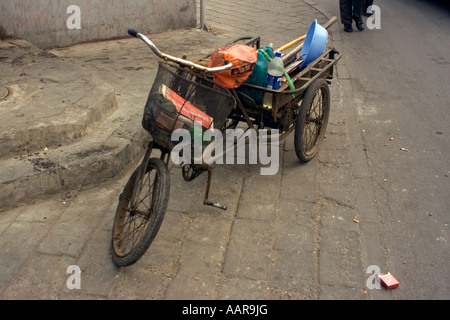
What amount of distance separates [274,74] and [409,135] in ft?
6.78

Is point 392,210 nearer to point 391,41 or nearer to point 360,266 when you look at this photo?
point 360,266

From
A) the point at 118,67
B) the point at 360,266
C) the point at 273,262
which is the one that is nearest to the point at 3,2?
the point at 118,67

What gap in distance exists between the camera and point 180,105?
323cm

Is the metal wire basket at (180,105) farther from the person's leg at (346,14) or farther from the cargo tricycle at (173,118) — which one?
the person's leg at (346,14)

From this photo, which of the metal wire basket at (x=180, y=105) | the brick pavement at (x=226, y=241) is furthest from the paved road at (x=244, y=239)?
the metal wire basket at (x=180, y=105)

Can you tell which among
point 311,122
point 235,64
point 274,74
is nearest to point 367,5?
point 311,122

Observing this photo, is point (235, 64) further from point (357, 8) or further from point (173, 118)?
point (357, 8)

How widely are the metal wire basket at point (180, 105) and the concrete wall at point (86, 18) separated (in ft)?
12.6

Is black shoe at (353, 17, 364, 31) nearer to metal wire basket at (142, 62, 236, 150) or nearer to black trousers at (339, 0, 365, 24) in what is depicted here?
black trousers at (339, 0, 365, 24)

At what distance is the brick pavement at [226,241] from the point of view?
3.15 metres

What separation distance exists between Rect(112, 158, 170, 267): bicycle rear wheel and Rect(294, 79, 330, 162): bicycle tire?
4.65 feet

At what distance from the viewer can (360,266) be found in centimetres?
336

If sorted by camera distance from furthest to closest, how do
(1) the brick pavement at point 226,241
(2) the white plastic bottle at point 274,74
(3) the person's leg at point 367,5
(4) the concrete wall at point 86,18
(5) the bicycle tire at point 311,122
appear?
(3) the person's leg at point 367,5 → (4) the concrete wall at point 86,18 → (5) the bicycle tire at point 311,122 → (2) the white plastic bottle at point 274,74 → (1) the brick pavement at point 226,241
